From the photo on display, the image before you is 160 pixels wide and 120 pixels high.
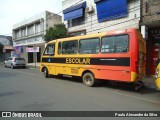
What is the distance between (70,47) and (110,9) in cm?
640

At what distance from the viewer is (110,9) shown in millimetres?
15352

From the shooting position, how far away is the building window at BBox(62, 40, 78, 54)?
10657 millimetres

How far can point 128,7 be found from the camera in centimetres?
1437

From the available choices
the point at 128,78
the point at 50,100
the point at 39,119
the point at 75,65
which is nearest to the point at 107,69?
the point at 128,78

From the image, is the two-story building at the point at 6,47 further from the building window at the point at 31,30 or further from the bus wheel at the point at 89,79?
the bus wheel at the point at 89,79

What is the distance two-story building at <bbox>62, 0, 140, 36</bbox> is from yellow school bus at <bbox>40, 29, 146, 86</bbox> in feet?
17.6

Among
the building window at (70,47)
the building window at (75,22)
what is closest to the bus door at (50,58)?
the building window at (70,47)

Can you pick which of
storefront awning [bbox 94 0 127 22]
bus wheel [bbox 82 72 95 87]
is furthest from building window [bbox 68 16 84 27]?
bus wheel [bbox 82 72 95 87]

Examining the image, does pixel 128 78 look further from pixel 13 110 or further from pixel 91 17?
pixel 91 17

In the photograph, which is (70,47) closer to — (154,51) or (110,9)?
(110,9)

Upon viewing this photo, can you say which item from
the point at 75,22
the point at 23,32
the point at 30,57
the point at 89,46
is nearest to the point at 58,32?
the point at 75,22

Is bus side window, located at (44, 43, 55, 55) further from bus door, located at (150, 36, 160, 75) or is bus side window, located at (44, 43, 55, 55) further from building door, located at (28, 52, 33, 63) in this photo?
building door, located at (28, 52, 33, 63)

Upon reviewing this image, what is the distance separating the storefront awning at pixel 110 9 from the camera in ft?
47.6

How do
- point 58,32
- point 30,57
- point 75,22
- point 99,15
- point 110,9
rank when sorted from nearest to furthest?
point 110,9 → point 99,15 → point 58,32 → point 75,22 → point 30,57
